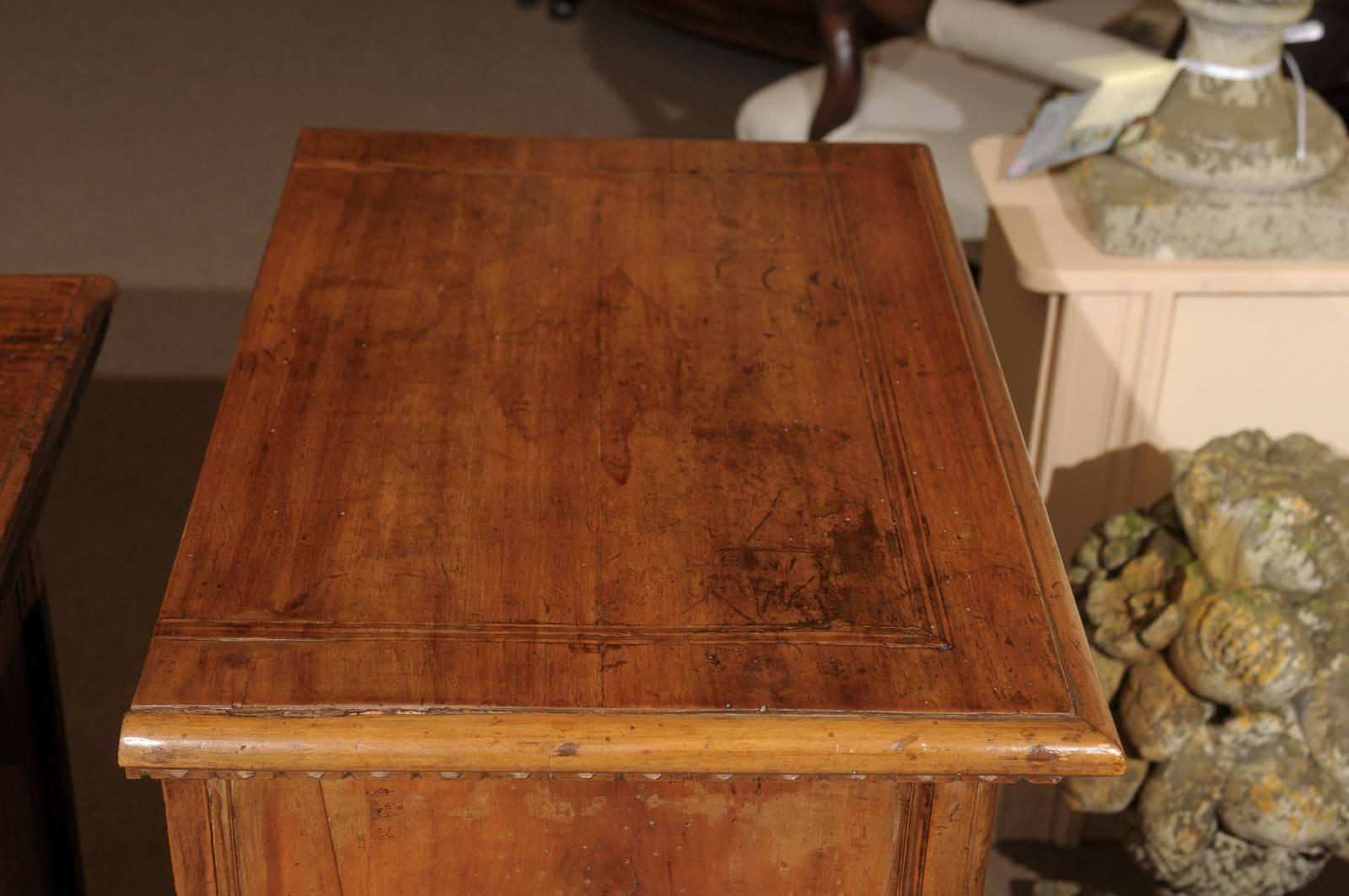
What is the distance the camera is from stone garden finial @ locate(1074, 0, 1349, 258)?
1.78 metres

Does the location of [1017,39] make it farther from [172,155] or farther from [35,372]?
[172,155]

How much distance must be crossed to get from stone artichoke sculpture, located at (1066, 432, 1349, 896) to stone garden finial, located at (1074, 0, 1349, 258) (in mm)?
247

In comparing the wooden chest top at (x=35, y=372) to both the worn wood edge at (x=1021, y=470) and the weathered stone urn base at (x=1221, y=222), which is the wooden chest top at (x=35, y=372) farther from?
the weathered stone urn base at (x=1221, y=222)

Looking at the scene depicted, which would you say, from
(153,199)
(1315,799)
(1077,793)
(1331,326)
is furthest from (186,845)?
(153,199)

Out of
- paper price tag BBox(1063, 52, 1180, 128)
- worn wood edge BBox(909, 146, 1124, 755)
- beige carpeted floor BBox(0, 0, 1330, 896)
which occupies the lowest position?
beige carpeted floor BBox(0, 0, 1330, 896)

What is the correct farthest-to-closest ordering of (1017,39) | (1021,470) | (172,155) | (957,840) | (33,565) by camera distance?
1. (172,155)
2. (1017,39)
3. (33,565)
4. (1021,470)
5. (957,840)

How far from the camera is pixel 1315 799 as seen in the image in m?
1.62

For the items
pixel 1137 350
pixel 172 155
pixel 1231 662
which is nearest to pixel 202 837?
pixel 1231 662

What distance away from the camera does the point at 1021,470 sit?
44.8 inches

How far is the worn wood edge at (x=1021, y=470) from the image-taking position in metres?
0.96

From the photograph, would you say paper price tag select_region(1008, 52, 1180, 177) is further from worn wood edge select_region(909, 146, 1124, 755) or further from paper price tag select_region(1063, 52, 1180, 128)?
worn wood edge select_region(909, 146, 1124, 755)

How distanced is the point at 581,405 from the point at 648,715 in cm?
34

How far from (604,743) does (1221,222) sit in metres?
1.17

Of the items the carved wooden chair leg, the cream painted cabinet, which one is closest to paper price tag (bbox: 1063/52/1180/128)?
the cream painted cabinet
